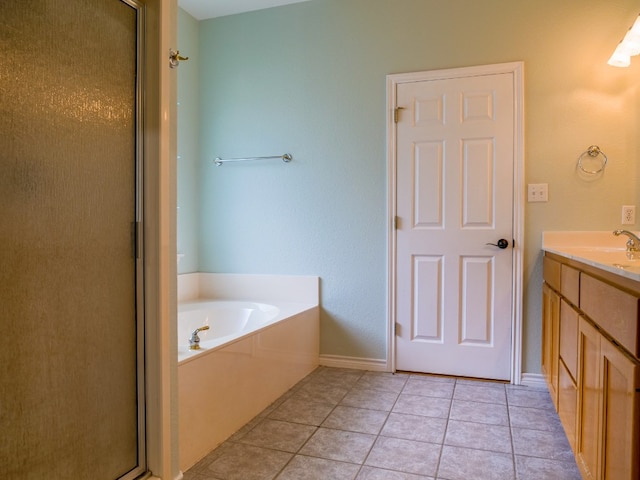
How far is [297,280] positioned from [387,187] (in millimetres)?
898

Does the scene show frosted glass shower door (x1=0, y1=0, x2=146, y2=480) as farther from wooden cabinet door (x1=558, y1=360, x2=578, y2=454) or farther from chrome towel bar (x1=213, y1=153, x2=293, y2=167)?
chrome towel bar (x1=213, y1=153, x2=293, y2=167)

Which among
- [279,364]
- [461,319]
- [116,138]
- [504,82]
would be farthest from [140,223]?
[504,82]

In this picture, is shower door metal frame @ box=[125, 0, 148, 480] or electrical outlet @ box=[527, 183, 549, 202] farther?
electrical outlet @ box=[527, 183, 549, 202]

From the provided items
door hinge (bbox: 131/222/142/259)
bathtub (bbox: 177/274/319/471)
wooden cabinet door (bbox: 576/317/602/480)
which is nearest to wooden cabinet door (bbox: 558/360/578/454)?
wooden cabinet door (bbox: 576/317/602/480)

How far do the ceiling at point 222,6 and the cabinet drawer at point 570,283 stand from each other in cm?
246

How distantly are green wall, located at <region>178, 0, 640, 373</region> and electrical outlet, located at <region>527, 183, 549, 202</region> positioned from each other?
0.03 metres

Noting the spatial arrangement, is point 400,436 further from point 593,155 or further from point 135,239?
point 593,155

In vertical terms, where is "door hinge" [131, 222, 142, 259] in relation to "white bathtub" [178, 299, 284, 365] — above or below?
above

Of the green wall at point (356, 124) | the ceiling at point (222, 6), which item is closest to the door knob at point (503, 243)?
the green wall at point (356, 124)

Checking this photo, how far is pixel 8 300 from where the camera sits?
2.98 feet

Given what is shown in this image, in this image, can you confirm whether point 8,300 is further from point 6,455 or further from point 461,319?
point 461,319

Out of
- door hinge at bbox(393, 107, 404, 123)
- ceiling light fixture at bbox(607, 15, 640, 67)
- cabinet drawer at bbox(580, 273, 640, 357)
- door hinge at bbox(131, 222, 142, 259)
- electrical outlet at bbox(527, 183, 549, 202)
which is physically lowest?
cabinet drawer at bbox(580, 273, 640, 357)

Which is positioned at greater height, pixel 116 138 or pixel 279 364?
pixel 116 138

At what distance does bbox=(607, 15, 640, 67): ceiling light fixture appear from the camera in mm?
2320
